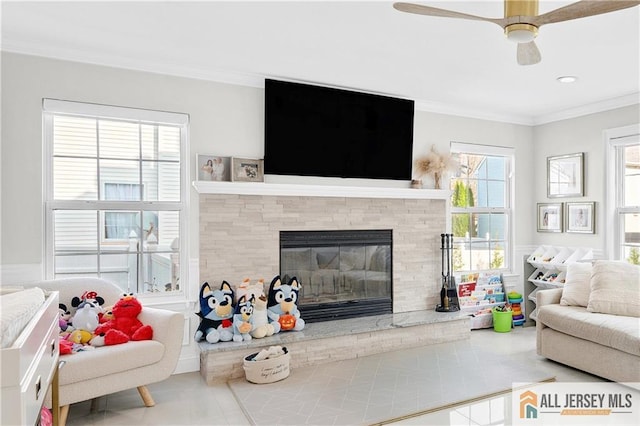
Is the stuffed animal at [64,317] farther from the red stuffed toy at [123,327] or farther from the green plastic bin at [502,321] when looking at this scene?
the green plastic bin at [502,321]

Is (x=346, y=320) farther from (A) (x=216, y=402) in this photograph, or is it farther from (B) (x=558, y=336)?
(B) (x=558, y=336)

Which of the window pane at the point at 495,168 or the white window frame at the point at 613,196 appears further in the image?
the window pane at the point at 495,168

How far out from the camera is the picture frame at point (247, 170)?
144 inches

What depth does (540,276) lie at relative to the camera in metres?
5.07

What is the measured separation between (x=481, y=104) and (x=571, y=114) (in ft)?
3.55

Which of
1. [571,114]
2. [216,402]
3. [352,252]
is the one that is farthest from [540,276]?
[216,402]

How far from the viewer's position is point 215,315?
3.44 meters

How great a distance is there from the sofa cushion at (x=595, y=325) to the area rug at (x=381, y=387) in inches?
16.6

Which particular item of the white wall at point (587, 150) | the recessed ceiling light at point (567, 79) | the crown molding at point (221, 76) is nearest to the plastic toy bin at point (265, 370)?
the crown molding at point (221, 76)

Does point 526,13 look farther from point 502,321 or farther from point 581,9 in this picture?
point 502,321

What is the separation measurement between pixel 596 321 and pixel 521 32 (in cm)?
247

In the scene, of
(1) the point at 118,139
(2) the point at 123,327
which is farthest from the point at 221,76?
(2) the point at 123,327

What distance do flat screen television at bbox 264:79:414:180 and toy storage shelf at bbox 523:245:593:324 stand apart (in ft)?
6.56

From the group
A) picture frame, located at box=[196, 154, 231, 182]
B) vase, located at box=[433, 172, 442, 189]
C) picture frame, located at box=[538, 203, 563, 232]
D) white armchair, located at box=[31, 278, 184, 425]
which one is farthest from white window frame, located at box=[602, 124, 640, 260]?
white armchair, located at box=[31, 278, 184, 425]
